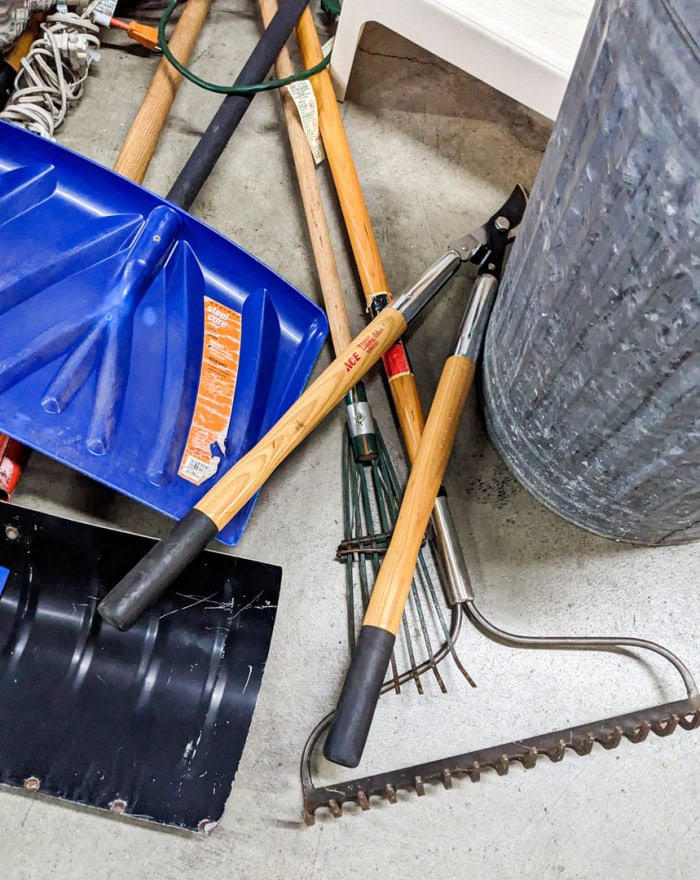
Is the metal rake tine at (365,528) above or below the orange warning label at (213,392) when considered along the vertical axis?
below

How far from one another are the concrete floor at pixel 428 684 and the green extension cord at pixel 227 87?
4.2 inches

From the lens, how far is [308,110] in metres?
1.18

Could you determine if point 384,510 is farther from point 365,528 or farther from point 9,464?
point 9,464

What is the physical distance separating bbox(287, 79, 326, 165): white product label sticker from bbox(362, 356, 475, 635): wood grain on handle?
453 millimetres

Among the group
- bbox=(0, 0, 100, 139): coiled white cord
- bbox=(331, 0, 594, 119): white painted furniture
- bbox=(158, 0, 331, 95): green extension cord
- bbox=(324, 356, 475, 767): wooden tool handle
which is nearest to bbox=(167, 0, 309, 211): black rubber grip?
bbox=(158, 0, 331, 95): green extension cord

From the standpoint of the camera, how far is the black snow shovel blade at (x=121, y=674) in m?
0.83

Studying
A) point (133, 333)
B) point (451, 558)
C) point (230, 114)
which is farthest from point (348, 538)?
point (230, 114)

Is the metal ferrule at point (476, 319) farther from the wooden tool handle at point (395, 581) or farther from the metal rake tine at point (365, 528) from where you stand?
the metal rake tine at point (365, 528)

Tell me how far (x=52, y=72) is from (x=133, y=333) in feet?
1.61

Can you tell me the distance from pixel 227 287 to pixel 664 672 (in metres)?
0.76

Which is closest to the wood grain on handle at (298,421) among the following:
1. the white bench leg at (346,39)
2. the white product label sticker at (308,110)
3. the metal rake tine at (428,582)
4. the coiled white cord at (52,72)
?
the metal rake tine at (428,582)

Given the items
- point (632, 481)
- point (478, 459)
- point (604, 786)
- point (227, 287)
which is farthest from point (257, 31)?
point (604, 786)

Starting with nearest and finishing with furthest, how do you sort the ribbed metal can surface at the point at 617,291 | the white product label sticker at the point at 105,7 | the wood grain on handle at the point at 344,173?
the ribbed metal can surface at the point at 617,291, the wood grain on handle at the point at 344,173, the white product label sticker at the point at 105,7

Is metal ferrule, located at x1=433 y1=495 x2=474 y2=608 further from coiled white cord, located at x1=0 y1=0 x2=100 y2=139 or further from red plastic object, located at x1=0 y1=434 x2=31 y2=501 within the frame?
coiled white cord, located at x1=0 y1=0 x2=100 y2=139
